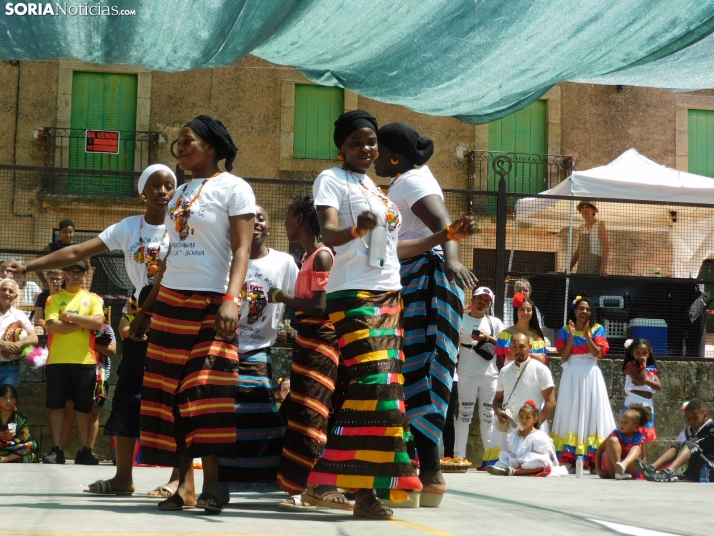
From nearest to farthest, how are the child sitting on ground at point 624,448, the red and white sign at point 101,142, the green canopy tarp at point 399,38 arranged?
the green canopy tarp at point 399,38
the child sitting on ground at point 624,448
the red and white sign at point 101,142

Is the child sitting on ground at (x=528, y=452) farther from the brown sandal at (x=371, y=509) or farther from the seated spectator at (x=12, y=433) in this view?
the brown sandal at (x=371, y=509)

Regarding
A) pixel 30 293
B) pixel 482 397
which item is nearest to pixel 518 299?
pixel 482 397

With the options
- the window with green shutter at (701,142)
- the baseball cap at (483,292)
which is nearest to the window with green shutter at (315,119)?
the window with green shutter at (701,142)

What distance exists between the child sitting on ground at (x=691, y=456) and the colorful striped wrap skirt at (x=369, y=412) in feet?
18.7

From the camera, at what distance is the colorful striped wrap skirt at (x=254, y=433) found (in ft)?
19.5

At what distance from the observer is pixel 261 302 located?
6172mm

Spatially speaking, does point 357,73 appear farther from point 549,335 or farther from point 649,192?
point 649,192

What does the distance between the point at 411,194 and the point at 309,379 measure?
1.09 m

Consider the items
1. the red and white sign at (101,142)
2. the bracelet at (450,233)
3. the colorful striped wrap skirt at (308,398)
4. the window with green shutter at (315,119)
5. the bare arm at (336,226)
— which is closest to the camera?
the bare arm at (336,226)

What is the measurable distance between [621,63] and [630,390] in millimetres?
6262

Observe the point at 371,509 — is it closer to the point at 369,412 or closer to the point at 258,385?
the point at 369,412

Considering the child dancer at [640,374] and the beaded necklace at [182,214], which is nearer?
the beaded necklace at [182,214]

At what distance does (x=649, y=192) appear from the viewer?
17234 millimetres

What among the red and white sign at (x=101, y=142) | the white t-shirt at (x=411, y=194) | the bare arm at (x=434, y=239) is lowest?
the bare arm at (x=434, y=239)
